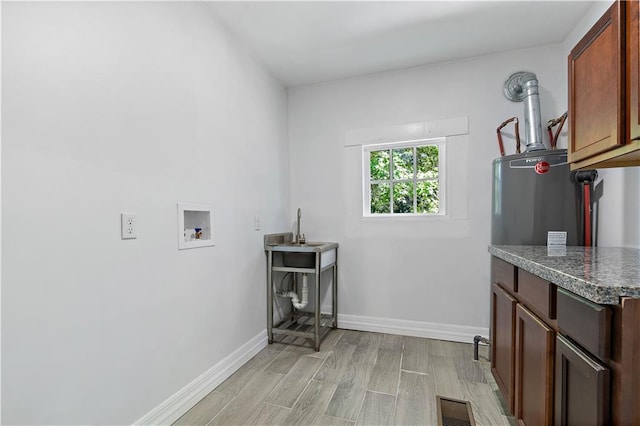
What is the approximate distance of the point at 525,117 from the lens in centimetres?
213

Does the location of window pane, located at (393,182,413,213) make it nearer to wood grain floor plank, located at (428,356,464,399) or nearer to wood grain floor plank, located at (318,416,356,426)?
wood grain floor plank, located at (428,356,464,399)

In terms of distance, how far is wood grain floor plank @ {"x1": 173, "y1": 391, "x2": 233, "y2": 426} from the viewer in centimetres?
153

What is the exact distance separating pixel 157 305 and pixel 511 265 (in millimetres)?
1789

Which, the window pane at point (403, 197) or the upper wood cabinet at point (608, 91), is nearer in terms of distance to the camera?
the upper wood cabinet at point (608, 91)

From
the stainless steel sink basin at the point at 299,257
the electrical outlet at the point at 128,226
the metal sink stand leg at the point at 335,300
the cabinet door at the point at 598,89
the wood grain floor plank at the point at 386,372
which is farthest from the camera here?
the metal sink stand leg at the point at 335,300

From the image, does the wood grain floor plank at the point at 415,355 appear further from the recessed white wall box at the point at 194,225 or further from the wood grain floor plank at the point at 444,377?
the recessed white wall box at the point at 194,225

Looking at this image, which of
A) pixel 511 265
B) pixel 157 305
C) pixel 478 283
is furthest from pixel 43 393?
pixel 478 283

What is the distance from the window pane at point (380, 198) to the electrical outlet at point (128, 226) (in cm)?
204

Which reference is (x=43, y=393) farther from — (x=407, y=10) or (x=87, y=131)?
(x=407, y=10)

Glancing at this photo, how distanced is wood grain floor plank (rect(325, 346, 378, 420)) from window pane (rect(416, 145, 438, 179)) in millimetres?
1604

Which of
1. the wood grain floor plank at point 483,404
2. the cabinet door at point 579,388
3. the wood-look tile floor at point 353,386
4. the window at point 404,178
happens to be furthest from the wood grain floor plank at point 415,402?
the window at point 404,178

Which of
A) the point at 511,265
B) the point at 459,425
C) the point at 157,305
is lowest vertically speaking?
the point at 459,425

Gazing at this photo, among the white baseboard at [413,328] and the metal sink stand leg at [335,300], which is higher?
the metal sink stand leg at [335,300]

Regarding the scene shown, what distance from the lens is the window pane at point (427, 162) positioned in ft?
8.67
